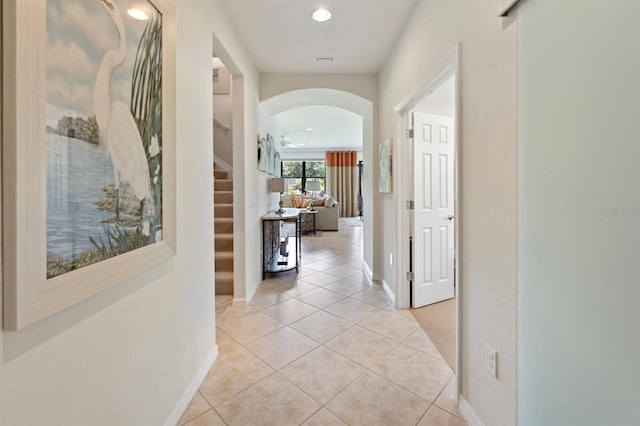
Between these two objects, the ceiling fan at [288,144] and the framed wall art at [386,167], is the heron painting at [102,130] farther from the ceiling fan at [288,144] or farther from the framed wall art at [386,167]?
the ceiling fan at [288,144]

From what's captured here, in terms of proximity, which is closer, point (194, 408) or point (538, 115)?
point (538, 115)

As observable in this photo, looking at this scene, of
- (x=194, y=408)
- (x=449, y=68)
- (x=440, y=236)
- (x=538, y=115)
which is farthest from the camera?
(x=440, y=236)

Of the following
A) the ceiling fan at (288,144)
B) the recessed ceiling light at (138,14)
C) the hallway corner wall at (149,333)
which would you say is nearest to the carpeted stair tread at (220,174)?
the hallway corner wall at (149,333)

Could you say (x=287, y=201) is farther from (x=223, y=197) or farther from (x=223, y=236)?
(x=223, y=236)

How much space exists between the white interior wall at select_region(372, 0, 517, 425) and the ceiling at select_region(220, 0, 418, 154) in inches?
32.7

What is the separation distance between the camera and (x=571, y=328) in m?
0.96

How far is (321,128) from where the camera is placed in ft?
25.6

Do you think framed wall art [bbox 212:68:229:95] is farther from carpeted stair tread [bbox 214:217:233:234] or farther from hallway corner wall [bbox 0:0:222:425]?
hallway corner wall [bbox 0:0:222:425]

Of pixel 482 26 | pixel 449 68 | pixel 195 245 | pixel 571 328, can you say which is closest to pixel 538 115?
pixel 482 26

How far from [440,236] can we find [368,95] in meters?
1.95

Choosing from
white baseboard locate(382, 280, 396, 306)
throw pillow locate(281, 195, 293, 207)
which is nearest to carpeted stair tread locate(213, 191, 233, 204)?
white baseboard locate(382, 280, 396, 306)

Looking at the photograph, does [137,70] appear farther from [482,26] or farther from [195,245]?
[482,26]

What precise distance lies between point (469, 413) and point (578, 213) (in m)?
1.19

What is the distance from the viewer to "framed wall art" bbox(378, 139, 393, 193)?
10.2 feet
